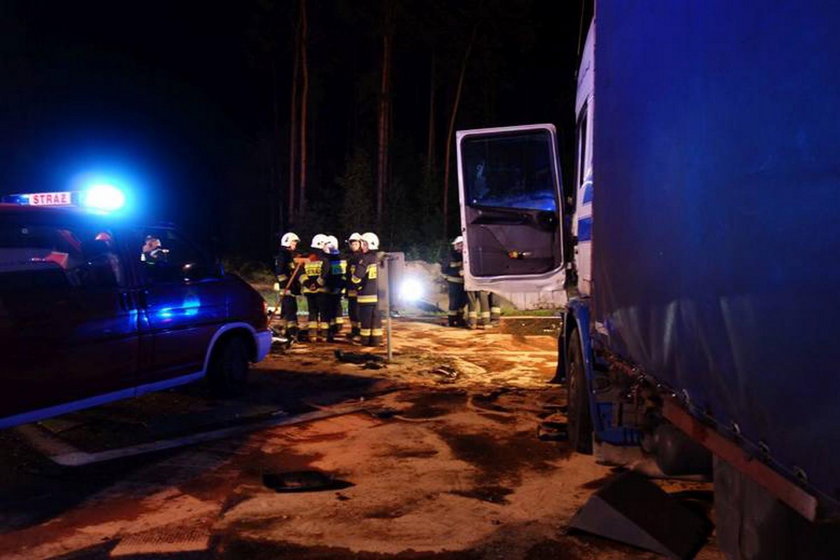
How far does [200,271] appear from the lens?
7.04 metres

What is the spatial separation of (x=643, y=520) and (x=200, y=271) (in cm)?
481

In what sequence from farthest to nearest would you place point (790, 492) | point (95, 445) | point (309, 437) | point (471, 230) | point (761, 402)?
1. point (471, 230)
2. point (309, 437)
3. point (95, 445)
4. point (761, 402)
5. point (790, 492)

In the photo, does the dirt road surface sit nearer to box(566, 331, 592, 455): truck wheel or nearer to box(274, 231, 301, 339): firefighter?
box(566, 331, 592, 455): truck wheel

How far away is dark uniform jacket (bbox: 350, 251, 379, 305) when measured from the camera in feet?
37.3

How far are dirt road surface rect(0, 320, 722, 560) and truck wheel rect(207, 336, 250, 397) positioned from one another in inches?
6.6

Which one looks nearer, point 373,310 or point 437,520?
point 437,520

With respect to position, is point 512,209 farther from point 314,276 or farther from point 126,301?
point 314,276

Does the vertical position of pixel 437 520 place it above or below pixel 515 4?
below

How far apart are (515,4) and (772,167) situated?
2799cm

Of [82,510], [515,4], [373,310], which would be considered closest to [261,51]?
[515,4]

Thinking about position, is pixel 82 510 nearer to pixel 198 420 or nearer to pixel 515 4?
pixel 198 420

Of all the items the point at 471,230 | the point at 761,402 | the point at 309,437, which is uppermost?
the point at 471,230

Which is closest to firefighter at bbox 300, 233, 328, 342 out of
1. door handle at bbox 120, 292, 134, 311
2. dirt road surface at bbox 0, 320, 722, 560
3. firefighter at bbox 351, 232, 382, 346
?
firefighter at bbox 351, 232, 382, 346

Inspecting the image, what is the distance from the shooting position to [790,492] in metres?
1.98
